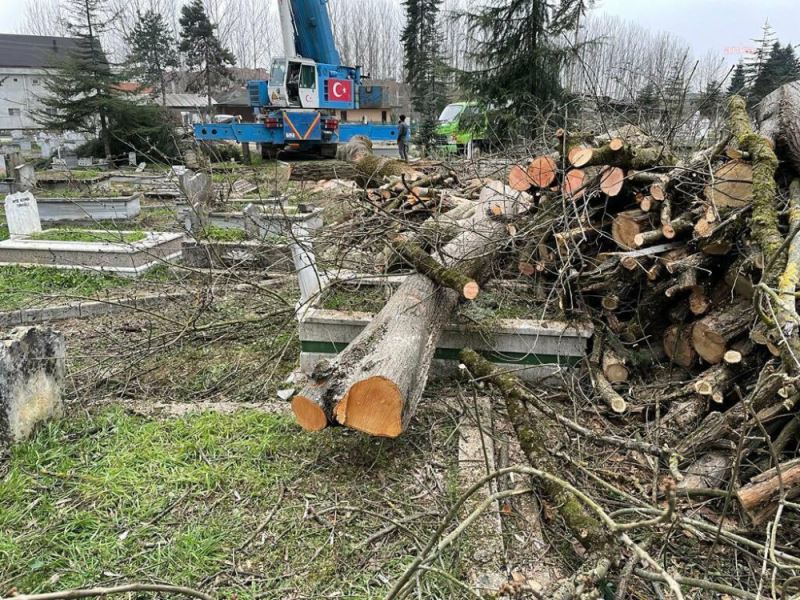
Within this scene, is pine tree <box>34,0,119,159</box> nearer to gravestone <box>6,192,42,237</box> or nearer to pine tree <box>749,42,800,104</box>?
gravestone <box>6,192,42,237</box>

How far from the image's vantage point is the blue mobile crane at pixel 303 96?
633 inches

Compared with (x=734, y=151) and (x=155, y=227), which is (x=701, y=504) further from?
(x=155, y=227)

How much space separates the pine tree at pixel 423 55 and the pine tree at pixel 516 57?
35.3 feet

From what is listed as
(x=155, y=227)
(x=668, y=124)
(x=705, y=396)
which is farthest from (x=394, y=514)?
(x=155, y=227)

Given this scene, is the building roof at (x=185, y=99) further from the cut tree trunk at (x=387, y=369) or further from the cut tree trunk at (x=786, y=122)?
the cut tree trunk at (x=786, y=122)

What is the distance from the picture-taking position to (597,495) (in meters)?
3.09

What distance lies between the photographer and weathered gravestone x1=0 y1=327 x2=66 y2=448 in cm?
321

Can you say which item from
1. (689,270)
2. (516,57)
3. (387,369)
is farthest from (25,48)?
(689,270)

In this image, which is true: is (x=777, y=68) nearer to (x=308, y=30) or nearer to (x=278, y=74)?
(x=308, y=30)

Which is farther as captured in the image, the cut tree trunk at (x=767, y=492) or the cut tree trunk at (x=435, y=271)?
the cut tree trunk at (x=435, y=271)

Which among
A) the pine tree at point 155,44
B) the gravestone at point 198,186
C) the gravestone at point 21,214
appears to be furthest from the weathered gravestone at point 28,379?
the pine tree at point 155,44

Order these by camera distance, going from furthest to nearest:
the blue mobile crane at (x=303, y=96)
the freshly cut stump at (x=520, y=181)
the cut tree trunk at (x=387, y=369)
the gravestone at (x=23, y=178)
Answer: the blue mobile crane at (x=303, y=96) → the gravestone at (x=23, y=178) → the freshly cut stump at (x=520, y=181) → the cut tree trunk at (x=387, y=369)

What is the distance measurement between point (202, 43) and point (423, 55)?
15.5 metres

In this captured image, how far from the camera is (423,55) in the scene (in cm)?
3047
